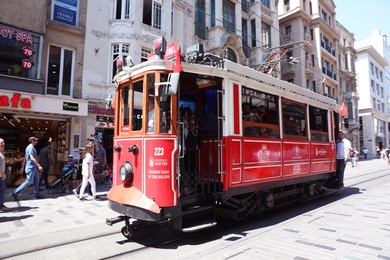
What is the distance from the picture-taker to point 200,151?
18.6ft

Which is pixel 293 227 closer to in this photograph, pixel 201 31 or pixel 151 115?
pixel 151 115

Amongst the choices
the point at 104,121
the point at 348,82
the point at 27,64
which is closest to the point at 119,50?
the point at 104,121

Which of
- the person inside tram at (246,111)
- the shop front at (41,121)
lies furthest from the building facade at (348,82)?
the person inside tram at (246,111)

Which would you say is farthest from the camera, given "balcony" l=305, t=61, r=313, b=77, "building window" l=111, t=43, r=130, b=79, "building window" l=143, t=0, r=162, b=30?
"balcony" l=305, t=61, r=313, b=77

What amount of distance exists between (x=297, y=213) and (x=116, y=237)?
4395 mm

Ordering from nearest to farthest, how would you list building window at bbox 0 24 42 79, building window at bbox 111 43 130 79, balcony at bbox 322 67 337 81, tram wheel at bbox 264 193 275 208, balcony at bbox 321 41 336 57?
1. tram wheel at bbox 264 193 275 208
2. building window at bbox 0 24 42 79
3. building window at bbox 111 43 130 79
4. balcony at bbox 322 67 337 81
5. balcony at bbox 321 41 336 57

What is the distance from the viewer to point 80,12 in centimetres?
1340

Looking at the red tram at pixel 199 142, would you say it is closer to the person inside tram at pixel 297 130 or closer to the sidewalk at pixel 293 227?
the person inside tram at pixel 297 130

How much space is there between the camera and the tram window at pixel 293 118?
6836 mm

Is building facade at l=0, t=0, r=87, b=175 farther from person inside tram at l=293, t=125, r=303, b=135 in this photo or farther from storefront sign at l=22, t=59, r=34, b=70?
person inside tram at l=293, t=125, r=303, b=135

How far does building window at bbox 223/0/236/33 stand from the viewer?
20.0 m

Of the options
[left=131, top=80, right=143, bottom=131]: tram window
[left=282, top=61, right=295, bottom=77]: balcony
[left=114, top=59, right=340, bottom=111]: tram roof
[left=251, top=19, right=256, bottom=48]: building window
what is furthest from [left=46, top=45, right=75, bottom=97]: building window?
[left=282, top=61, right=295, bottom=77]: balcony

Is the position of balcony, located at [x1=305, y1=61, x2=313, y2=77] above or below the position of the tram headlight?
above

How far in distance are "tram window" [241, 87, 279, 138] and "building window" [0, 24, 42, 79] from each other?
34.0ft
